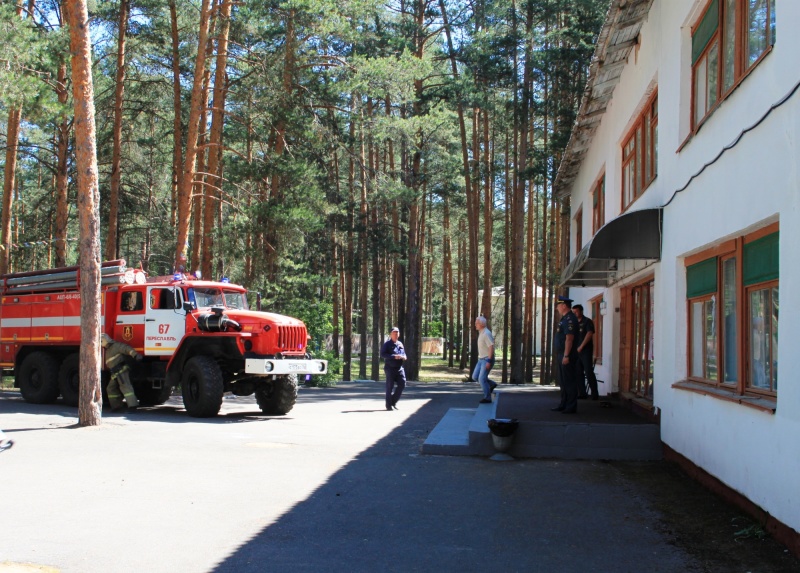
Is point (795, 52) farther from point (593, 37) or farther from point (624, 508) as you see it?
point (593, 37)

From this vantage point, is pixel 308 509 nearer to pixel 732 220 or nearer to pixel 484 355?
pixel 732 220

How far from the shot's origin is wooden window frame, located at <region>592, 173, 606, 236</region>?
17.9 meters

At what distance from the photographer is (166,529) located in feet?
21.7

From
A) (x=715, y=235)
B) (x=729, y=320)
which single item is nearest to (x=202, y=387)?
(x=729, y=320)

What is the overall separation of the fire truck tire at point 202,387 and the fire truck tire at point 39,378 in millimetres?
4222

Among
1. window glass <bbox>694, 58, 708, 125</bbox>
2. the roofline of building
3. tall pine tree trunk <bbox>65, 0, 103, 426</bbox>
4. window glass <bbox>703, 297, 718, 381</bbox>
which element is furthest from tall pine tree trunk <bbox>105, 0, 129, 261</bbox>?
window glass <bbox>703, 297, 718, 381</bbox>

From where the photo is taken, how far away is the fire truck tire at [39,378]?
1816 centimetres

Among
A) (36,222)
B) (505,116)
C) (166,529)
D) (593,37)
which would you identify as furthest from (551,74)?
(166,529)

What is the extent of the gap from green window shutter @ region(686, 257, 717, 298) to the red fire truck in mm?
8090

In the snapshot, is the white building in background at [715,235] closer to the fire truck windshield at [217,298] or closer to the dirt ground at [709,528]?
the dirt ground at [709,528]

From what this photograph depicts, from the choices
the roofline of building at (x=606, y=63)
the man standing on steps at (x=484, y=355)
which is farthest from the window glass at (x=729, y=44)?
the man standing on steps at (x=484, y=355)

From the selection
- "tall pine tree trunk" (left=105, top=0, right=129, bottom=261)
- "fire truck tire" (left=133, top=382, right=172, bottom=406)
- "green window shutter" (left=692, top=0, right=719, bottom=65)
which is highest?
"tall pine tree trunk" (left=105, top=0, right=129, bottom=261)

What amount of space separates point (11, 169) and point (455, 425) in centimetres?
1756

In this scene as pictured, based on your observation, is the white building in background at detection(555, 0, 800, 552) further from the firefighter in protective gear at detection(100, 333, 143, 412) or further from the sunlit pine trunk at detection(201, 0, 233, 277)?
the sunlit pine trunk at detection(201, 0, 233, 277)
